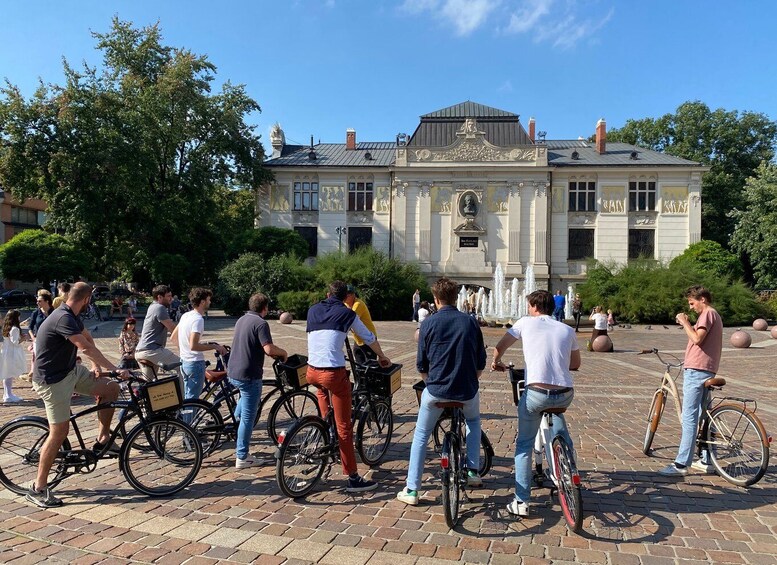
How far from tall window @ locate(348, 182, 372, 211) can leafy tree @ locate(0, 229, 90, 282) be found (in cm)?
1811

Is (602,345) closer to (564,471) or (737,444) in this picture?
(737,444)

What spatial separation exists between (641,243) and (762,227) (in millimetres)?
7498

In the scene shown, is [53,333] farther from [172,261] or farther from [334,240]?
[334,240]

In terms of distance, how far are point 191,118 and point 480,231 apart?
70.3 ft

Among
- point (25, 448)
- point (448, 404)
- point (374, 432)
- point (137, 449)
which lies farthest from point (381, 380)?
point (25, 448)

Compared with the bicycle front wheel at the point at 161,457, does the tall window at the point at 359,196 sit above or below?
above

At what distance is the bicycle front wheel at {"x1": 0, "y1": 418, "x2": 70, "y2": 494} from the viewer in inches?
201

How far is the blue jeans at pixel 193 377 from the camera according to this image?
661cm

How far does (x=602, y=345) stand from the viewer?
57.2 feet

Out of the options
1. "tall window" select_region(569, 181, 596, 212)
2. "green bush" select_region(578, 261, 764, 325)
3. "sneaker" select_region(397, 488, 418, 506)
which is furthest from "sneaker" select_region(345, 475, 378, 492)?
"tall window" select_region(569, 181, 596, 212)

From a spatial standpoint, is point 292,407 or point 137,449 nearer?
point 137,449

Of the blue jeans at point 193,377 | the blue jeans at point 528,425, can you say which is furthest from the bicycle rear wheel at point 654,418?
the blue jeans at point 193,377

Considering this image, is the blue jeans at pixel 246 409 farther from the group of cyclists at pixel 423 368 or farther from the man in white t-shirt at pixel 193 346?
the man in white t-shirt at pixel 193 346

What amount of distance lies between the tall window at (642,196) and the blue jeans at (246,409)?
3847 cm
